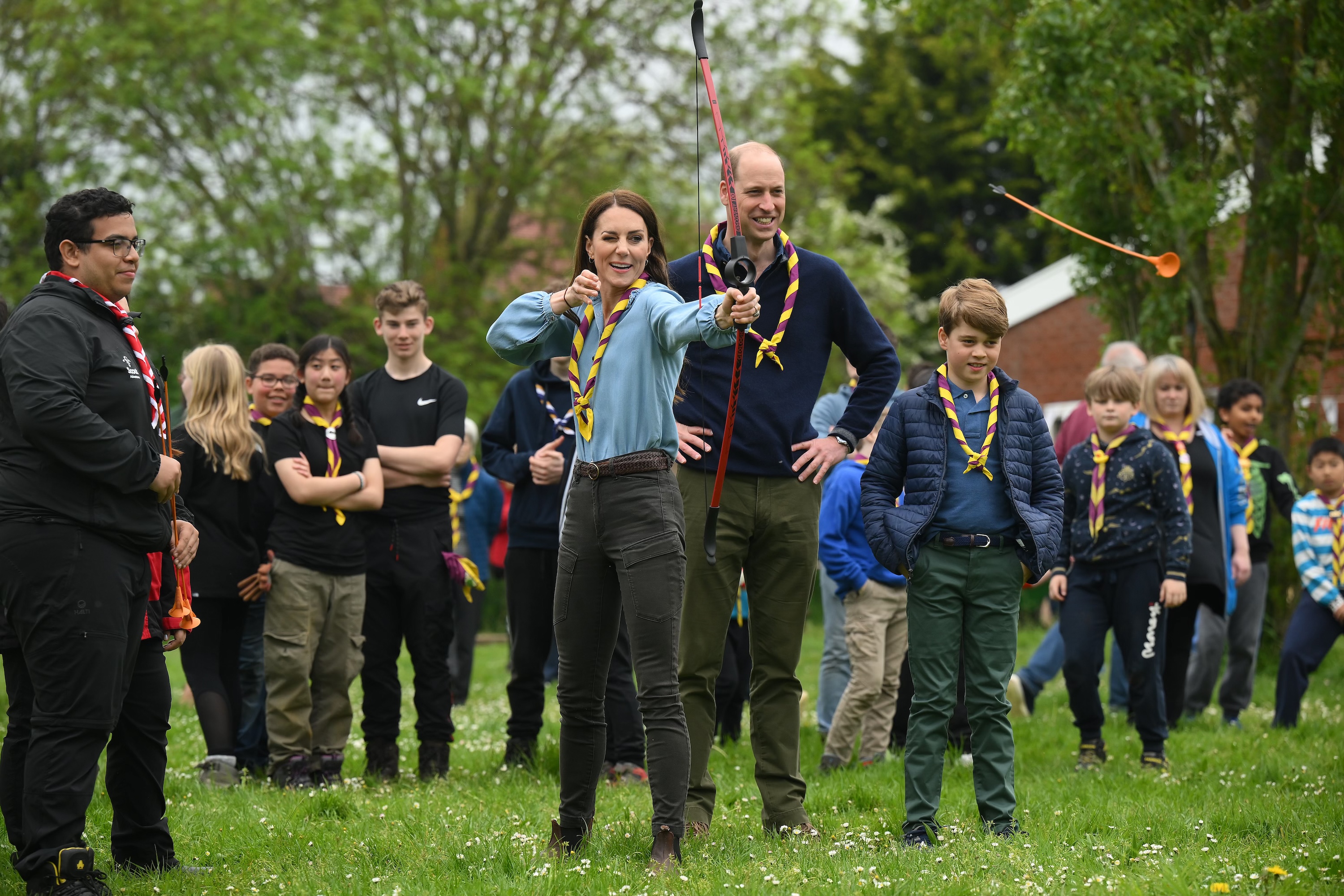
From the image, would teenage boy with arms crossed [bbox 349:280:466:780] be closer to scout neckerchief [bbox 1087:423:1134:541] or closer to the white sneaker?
scout neckerchief [bbox 1087:423:1134:541]

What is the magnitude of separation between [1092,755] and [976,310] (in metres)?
3.07

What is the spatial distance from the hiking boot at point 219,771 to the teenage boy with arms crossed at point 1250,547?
6206 mm

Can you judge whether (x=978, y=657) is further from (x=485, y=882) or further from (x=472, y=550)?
(x=472, y=550)

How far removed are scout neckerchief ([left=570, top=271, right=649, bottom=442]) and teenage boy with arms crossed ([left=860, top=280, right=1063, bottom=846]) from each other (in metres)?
1.27

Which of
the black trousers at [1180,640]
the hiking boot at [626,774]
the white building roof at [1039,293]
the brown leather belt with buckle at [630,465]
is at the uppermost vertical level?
the white building roof at [1039,293]

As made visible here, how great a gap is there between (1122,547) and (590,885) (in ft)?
13.5

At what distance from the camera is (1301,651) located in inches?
318

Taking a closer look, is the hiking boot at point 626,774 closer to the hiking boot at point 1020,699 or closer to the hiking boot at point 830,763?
the hiking boot at point 830,763

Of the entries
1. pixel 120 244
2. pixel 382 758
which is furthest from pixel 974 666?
pixel 120 244

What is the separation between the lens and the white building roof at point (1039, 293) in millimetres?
23562

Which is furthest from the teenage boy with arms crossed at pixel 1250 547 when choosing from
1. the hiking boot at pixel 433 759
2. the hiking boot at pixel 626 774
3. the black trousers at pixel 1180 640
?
the hiking boot at pixel 433 759

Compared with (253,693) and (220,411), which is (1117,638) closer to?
(253,693)

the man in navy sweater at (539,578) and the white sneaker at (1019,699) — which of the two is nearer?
the man in navy sweater at (539,578)

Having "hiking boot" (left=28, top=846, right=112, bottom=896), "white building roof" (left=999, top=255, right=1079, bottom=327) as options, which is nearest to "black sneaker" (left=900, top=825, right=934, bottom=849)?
"hiking boot" (left=28, top=846, right=112, bottom=896)
